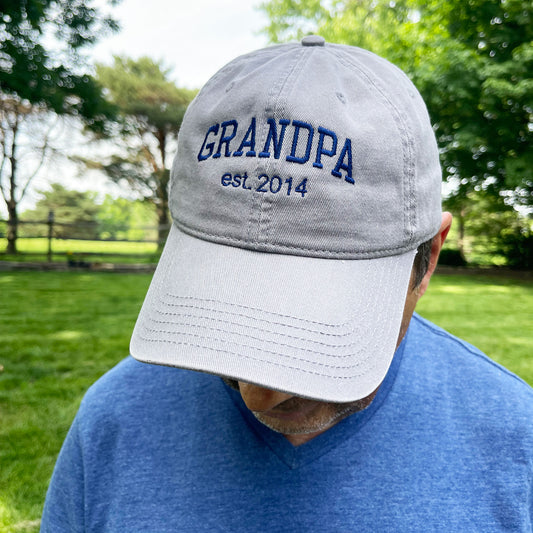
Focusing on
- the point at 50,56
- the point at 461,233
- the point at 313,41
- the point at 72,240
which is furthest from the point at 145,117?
the point at 313,41

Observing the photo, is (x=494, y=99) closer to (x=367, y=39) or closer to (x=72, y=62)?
(x=367, y=39)

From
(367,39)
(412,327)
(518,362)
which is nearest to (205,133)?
(412,327)

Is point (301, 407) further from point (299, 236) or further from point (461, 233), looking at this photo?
point (461, 233)

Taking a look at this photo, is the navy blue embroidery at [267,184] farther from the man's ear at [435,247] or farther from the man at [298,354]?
the man's ear at [435,247]

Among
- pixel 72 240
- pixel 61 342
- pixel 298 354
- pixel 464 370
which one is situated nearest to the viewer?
pixel 298 354

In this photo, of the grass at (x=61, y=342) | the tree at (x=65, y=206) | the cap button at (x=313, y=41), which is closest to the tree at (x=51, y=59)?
the grass at (x=61, y=342)

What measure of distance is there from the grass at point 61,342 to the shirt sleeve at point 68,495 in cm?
175

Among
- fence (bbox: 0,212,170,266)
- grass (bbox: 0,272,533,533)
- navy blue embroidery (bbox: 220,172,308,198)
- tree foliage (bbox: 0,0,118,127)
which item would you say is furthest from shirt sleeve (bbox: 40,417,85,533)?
fence (bbox: 0,212,170,266)

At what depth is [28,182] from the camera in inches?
747

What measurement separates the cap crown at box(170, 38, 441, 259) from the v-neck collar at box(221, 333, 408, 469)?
0.35m

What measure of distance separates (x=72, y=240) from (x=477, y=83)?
41.4ft

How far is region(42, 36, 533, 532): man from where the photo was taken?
0.78 metres

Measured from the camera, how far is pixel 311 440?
92 centimetres

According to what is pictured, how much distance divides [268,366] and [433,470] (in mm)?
464
